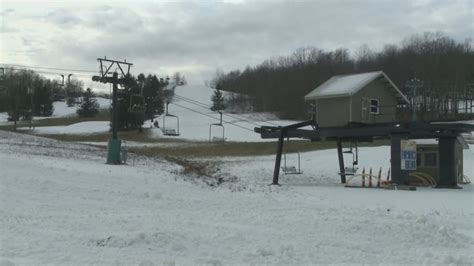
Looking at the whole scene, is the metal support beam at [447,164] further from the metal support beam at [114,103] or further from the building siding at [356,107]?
the metal support beam at [114,103]

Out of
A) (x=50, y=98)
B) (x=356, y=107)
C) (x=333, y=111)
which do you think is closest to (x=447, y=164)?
(x=356, y=107)

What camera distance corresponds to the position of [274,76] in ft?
468

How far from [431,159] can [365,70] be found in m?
95.2

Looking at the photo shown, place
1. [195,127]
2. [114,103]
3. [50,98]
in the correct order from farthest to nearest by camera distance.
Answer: [50,98] → [195,127] → [114,103]

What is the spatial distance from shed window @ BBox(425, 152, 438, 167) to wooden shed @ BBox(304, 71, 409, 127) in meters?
2.89

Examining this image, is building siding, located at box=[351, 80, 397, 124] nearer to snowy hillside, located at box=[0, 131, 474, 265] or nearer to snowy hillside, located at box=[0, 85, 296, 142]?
snowy hillside, located at box=[0, 131, 474, 265]

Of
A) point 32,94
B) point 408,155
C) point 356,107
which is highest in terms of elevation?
point 32,94

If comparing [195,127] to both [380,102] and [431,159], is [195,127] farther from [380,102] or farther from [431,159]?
[431,159]

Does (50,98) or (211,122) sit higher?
(50,98)

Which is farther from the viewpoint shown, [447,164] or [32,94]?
[32,94]

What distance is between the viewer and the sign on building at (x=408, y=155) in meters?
23.5

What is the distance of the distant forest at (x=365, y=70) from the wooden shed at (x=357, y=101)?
209ft

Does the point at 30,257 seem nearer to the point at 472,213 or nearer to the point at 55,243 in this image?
the point at 55,243

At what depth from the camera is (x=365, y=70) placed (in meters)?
120
